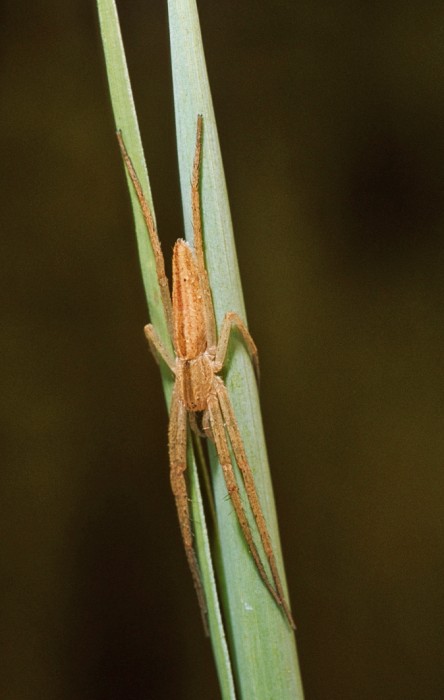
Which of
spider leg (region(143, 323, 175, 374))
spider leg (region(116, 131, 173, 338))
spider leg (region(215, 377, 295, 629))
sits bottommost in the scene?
spider leg (region(215, 377, 295, 629))

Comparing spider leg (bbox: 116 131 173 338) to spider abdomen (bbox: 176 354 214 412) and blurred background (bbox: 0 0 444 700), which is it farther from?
blurred background (bbox: 0 0 444 700)

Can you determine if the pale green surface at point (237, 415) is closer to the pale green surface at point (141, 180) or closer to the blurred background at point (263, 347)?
the pale green surface at point (141, 180)

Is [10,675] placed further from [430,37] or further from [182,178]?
[430,37]

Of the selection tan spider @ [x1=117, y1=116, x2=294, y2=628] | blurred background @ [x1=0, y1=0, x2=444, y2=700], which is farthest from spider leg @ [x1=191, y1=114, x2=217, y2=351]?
blurred background @ [x1=0, y1=0, x2=444, y2=700]

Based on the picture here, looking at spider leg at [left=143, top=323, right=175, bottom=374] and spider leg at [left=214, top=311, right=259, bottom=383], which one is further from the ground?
spider leg at [left=143, top=323, right=175, bottom=374]

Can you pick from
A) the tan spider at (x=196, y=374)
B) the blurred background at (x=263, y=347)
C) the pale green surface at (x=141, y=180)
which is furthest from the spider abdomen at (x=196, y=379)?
the blurred background at (x=263, y=347)

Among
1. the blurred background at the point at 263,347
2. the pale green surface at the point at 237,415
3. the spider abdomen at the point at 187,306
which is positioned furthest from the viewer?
the blurred background at the point at 263,347

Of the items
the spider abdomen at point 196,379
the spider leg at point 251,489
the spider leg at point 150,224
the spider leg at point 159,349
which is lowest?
the spider leg at point 251,489

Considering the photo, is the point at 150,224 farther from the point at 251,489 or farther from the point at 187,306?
the point at 251,489
